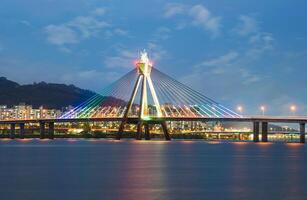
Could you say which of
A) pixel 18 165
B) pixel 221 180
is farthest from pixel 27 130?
pixel 221 180

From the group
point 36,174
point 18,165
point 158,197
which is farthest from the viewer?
point 18,165

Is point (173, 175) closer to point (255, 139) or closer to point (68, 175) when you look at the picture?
point (68, 175)

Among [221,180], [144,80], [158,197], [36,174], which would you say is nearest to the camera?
[158,197]

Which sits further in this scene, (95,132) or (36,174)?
(95,132)

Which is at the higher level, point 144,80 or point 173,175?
point 144,80

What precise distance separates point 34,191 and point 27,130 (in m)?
167

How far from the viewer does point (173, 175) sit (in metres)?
41.5

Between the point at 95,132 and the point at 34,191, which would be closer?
the point at 34,191

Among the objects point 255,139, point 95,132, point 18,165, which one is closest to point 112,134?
point 95,132

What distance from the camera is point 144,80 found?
112500 mm

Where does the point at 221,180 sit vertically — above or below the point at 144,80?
below

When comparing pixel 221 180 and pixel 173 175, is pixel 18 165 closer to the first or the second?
pixel 173 175

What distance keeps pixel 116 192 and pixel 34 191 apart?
158 inches

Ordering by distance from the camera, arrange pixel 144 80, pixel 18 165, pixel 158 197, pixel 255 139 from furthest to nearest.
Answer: pixel 255 139
pixel 144 80
pixel 18 165
pixel 158 197
